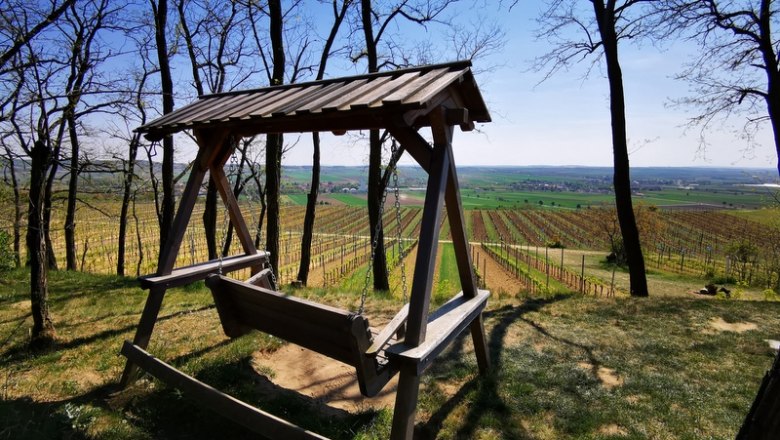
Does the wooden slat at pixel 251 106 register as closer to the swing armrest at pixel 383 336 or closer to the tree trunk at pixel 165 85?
the swing armrest at pixel 383 336

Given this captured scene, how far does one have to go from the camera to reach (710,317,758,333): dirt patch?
5.33 meters

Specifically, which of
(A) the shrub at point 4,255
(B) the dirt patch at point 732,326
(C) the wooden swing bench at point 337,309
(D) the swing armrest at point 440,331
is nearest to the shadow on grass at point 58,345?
(C) the wooden swing bench at point 337,309

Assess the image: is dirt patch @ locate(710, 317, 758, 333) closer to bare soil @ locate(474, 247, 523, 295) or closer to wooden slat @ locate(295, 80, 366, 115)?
wooden slat @ locate(295, 80, 366, 115)

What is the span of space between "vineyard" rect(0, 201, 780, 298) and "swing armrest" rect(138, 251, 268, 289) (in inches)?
323

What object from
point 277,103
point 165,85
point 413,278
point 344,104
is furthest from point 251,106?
point 165,85

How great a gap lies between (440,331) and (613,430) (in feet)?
5.46

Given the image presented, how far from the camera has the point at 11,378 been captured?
13.1ft

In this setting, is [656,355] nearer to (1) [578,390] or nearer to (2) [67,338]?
(1) [578,390]

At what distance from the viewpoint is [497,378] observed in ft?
13.2

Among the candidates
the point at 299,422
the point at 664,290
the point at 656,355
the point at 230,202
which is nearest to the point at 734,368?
the point at 656,355

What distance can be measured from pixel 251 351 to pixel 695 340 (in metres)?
5.40

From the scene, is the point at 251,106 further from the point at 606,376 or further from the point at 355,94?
the point at 606,376

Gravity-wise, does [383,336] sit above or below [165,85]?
below

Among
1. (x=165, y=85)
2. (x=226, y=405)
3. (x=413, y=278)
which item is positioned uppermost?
(x=165, y=85)
